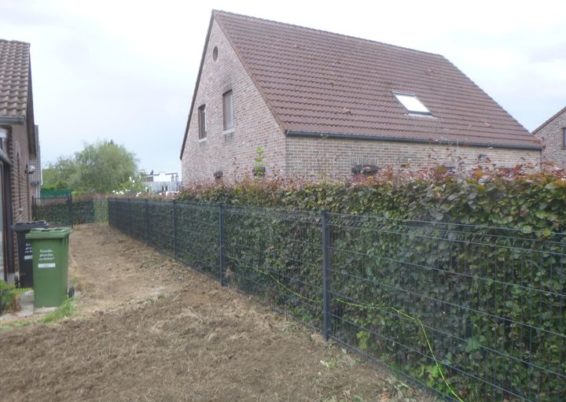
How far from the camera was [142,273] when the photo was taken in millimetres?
8453

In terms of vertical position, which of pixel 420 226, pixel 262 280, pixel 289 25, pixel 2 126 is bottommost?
pixel 262 280

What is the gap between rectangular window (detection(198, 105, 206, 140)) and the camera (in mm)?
17656

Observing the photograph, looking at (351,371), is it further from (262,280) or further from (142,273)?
(142,273)

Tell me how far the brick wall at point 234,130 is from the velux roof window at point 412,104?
16.8 feet

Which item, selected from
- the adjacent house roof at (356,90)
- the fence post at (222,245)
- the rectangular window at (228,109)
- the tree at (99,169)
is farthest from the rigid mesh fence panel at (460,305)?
the tree at (99,169)

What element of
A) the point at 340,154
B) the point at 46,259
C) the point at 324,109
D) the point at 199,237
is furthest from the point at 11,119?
the point at 324,109

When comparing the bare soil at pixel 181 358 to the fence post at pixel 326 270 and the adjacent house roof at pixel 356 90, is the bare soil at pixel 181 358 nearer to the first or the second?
the fence post at pixel 326 270

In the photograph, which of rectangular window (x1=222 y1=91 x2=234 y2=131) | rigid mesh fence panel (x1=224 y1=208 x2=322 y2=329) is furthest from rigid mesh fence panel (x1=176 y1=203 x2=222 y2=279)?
rectangular window (x1=222 y1=91 x2=234 y2=131)

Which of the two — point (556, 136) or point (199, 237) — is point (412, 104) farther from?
point (556, 136)

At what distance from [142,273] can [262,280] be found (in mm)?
3510

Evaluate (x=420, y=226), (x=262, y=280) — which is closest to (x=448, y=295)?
(x=420, y=226)

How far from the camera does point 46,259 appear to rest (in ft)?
20.2

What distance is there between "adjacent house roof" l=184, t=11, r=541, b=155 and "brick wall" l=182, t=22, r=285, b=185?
45 centimetres

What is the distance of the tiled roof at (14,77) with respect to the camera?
7282 mm
